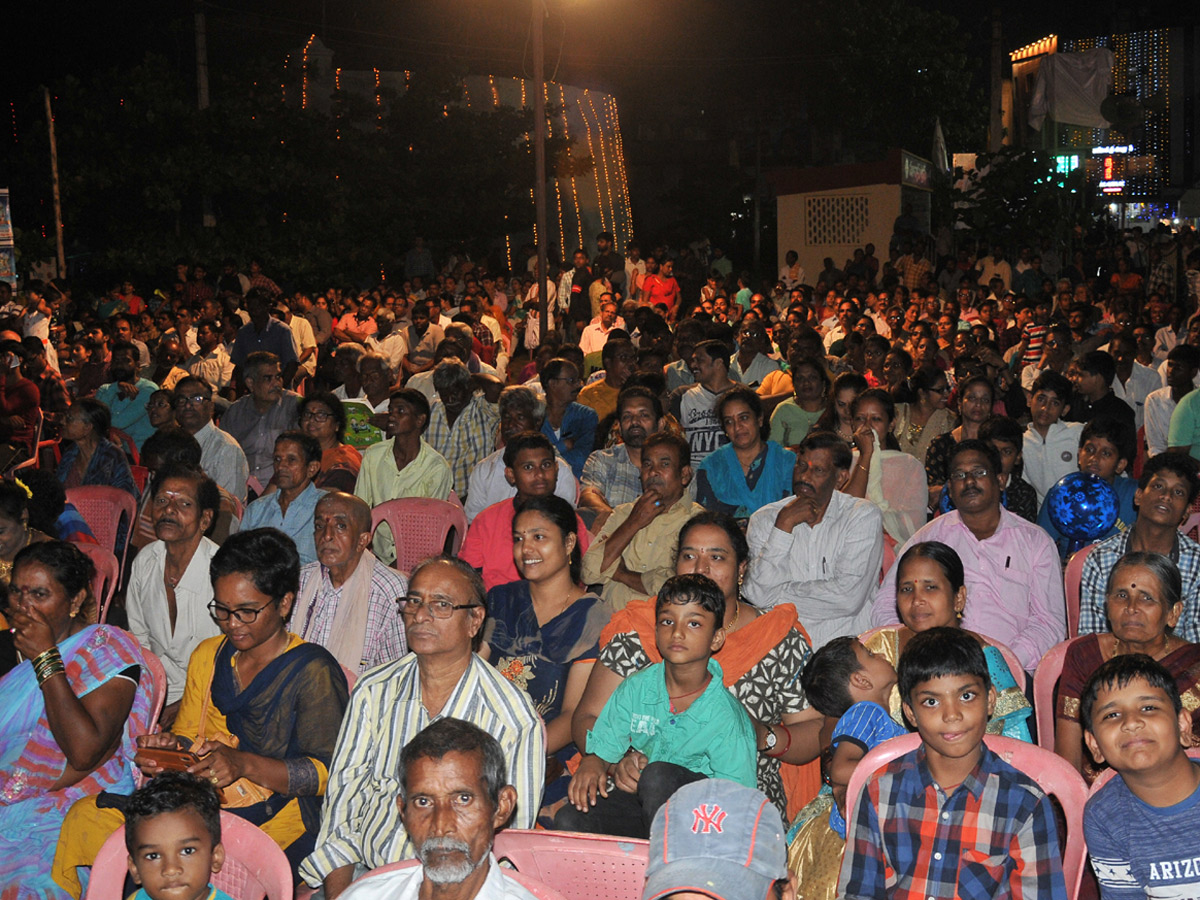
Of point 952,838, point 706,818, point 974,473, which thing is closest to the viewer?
point 706,818

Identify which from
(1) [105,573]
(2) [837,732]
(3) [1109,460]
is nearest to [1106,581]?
(3) [1109,460]

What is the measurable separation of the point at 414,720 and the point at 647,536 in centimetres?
198

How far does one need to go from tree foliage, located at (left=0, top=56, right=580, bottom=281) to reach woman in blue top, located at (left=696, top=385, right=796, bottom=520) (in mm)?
16162

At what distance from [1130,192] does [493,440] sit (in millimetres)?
27803

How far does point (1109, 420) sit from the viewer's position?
5508 millimetres

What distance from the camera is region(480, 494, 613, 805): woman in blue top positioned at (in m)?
4.01

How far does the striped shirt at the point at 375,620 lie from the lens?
4.40m

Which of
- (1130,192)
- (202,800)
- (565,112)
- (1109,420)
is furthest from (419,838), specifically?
(1130,192)

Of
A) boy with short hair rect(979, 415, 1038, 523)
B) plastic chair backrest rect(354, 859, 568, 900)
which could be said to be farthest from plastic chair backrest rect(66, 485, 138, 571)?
boy with short hair rect(979, 415, 1038, 523)

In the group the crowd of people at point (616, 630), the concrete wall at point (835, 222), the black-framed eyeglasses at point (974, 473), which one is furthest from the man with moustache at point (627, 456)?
the concrete wall at point (835, 222)

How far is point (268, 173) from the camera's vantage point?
20594 mm

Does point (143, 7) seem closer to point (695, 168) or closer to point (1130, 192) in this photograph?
point (695, 168)

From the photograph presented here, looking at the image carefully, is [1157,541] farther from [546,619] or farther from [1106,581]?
[546,619]

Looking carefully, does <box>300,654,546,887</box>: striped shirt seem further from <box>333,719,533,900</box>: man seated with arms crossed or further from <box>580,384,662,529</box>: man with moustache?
<box>580,384,662,529</box>: man with moustache
